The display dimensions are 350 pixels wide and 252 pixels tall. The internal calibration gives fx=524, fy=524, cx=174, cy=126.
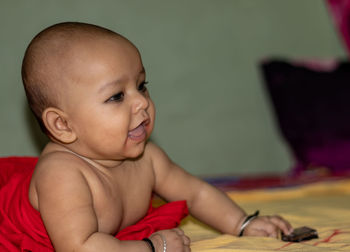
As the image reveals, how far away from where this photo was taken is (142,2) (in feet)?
5.65

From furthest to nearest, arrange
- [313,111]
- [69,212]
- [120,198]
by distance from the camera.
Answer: [313,111] < [120,198] < [69,212]

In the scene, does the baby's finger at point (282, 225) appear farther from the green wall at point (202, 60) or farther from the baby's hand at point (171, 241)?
the green wall at point (202, 60)

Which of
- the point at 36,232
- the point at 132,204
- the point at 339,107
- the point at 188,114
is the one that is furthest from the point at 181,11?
the point at 36,232

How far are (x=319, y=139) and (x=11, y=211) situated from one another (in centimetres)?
114

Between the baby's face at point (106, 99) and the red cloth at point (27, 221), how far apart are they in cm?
13

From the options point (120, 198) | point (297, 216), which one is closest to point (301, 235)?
point (297, 216)

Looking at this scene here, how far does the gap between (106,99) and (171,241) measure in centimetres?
25

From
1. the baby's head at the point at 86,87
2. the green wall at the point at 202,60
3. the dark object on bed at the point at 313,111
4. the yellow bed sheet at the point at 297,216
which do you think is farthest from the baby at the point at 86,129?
the dark object on bed at the point at 313,111

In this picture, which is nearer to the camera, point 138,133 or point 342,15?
point 138,133

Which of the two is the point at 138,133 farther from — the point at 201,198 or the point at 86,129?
the point at 201,198

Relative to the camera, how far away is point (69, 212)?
80 cm

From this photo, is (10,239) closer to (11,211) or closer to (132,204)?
(11,211)

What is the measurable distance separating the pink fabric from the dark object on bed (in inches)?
8.0

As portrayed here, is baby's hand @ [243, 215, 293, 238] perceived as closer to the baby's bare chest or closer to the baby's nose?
the baby's bare chest
